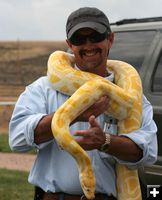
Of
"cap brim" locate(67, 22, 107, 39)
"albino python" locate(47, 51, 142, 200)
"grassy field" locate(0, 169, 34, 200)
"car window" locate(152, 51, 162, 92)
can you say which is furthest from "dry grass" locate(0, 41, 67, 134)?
"cap brim" locate(67, 22, 107, 39)

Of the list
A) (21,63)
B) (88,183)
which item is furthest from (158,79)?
(21,63)

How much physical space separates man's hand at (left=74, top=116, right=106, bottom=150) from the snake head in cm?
13

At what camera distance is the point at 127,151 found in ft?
10.6

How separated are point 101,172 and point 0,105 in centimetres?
1428

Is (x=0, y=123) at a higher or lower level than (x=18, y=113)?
lower

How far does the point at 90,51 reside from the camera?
3.27 metres

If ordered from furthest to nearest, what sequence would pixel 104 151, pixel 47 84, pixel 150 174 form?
pixel 150 174 < pixel 47 84 < pixel 104 151

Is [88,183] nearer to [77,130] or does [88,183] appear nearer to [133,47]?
[77,130]

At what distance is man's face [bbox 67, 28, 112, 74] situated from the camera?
326 cm

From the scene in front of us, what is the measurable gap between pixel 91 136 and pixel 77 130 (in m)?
0.14

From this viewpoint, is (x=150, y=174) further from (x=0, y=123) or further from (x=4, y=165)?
(x=0, y=123)

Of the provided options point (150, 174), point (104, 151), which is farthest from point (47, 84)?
point (150, 174)

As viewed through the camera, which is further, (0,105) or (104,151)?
(0,105)

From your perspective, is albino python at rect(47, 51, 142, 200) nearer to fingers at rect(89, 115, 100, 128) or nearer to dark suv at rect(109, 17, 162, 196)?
fingers at rect(89, 115, 100, 128)
